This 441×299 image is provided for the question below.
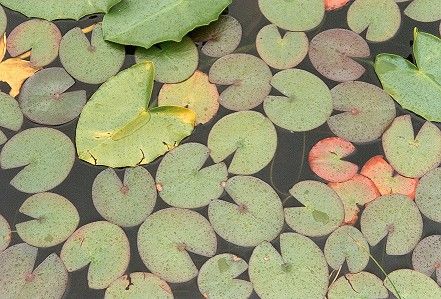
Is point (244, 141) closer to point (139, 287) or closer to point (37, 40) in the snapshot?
point (139, 287)

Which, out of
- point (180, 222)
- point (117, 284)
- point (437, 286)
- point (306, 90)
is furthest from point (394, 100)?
point (117, 284)

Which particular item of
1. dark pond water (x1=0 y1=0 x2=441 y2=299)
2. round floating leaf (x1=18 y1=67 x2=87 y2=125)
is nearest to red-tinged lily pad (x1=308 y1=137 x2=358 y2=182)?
dark pond water (x1=0 y1=0 x2=441 y2=299)

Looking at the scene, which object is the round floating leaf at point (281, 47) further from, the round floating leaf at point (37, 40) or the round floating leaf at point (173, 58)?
the round floating leaf at point (37, 40)

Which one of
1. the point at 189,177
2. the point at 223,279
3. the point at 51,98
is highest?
the point at 51,98

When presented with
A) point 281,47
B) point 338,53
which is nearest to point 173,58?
point 281,47

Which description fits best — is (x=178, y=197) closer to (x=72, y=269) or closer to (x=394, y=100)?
(x=72, y=269)

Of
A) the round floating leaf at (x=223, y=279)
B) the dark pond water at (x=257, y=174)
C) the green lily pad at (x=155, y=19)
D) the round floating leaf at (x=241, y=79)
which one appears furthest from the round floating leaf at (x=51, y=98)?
the round floating leaf at (x=223, y=279)
